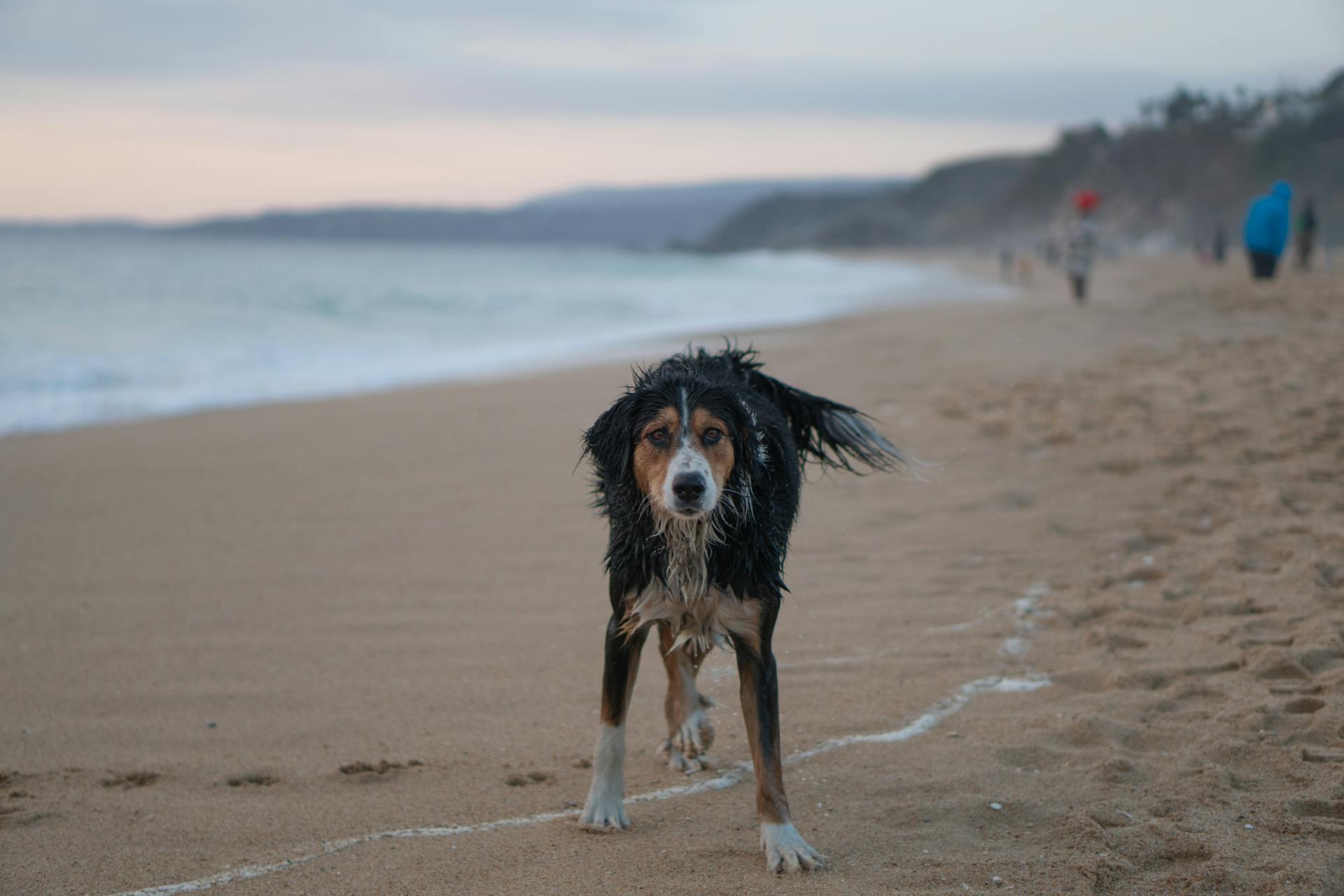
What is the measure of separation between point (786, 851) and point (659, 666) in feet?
6.23

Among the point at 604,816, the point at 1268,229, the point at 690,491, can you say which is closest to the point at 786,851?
the point at 604,816

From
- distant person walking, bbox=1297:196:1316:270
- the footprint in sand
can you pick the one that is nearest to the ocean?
distant person walking, bbox=1297:196:1316:270

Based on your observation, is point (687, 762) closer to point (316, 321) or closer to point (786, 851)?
point (786, 851)

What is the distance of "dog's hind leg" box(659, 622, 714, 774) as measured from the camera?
418 centimetres

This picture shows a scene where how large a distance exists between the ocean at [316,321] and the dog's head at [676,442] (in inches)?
352

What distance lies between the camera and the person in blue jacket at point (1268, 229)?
19.7 m

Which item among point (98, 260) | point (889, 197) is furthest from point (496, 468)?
point (889, 197)

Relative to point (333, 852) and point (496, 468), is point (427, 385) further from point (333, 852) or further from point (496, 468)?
point (333, 852)

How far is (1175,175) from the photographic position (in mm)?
78125

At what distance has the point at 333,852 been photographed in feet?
11.6

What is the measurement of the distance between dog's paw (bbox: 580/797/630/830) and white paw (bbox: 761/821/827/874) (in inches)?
19.5

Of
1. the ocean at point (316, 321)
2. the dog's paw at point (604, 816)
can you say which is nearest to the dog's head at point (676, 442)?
the dog's paw at point (604, 816)

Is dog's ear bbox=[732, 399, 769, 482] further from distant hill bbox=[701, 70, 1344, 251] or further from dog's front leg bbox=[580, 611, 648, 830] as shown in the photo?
distant hill bbox=[701, 70, 1344, 251]

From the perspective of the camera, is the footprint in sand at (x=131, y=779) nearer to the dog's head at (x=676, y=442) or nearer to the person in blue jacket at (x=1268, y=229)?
the dog's head at (x=676, y=442)
